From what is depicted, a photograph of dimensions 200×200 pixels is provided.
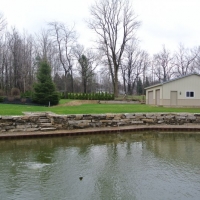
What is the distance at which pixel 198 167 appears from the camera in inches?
191

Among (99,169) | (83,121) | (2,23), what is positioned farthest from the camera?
(2,23)

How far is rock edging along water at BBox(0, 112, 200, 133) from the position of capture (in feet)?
27.2

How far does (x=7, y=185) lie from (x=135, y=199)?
221 cm

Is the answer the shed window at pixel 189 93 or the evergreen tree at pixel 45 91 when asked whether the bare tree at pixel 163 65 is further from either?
the evergreen tree at pixel 45 91

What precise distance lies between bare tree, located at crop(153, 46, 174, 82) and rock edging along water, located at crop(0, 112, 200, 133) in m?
30.9

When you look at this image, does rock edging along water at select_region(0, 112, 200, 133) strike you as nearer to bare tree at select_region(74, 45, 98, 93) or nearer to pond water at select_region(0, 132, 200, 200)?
pond water at select_region(0, 132, 200, 200)

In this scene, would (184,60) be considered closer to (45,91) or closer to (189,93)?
(189,93)

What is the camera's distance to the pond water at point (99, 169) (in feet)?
11.8

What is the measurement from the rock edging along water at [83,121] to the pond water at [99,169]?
1.07 meters

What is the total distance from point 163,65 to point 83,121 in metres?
34.8

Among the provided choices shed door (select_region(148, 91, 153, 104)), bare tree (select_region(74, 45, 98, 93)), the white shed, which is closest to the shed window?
the white shed

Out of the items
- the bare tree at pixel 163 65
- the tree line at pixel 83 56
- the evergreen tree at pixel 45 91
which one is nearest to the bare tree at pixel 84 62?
the tree line at pixel 83 56

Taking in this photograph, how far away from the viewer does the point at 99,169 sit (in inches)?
186

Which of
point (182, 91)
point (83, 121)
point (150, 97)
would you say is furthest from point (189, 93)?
point (83, 121)
